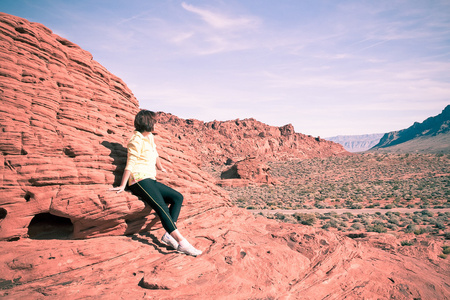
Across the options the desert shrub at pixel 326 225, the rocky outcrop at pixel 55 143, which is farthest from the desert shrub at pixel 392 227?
the rocky outcrop at pixel 55 143

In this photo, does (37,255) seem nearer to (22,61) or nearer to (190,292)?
(190,292)

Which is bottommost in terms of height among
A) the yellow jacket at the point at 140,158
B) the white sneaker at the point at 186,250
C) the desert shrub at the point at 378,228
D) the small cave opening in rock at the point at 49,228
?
the desert shrub at the point at 378,228

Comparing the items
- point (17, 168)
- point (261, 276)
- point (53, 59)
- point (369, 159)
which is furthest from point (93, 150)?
point (369, 159)

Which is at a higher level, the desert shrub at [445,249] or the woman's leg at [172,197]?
the woman's leg at [172,197]

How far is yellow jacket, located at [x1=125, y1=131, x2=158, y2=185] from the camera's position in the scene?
4.44 metres

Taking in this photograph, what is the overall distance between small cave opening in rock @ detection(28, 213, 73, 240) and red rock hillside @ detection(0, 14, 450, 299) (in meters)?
0.02

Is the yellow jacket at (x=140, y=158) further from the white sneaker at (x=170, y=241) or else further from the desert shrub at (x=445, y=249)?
the desert shrub at (x=445, y=249)


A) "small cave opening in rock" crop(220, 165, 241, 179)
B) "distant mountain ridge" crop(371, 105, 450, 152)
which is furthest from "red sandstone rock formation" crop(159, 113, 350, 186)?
"distant mountain ridge" crop(371, 105, 450, 152)

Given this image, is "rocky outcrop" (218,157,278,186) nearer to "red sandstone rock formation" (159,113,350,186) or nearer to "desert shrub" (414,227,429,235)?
"desert shrub" (414,227,429,235)

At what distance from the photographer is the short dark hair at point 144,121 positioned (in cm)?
462

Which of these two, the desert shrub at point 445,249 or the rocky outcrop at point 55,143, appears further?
the desert shrub at point 445,249

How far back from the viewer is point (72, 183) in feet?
15.0

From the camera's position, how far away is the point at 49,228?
4.72 metres

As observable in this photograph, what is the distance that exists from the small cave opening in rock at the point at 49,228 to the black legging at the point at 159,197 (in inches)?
59.8
